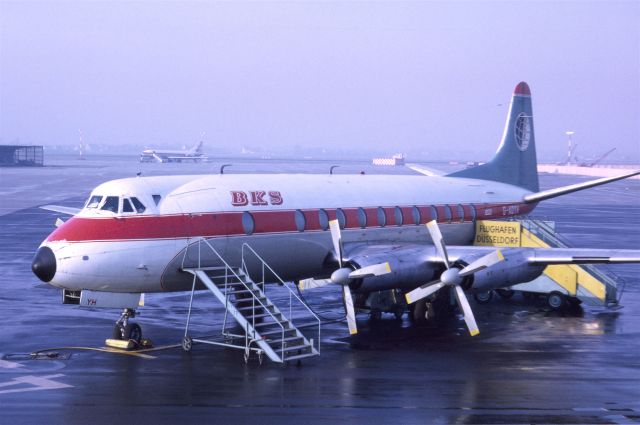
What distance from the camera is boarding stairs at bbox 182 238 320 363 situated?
2023 centimetres

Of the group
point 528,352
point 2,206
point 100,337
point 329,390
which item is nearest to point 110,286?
point 100,337

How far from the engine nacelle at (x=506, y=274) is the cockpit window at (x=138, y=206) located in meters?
8.42

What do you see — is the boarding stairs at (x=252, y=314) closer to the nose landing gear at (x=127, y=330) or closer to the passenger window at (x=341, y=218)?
the nose landing gear at (x=127, y=330)

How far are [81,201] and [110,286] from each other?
5367 centimetres

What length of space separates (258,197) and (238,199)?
708 millimetres

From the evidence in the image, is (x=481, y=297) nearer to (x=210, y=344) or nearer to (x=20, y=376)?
(x=210, y=344)

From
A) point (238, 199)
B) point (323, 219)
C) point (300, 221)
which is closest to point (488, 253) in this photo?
point (323, 219)

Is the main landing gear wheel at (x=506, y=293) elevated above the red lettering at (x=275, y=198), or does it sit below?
below

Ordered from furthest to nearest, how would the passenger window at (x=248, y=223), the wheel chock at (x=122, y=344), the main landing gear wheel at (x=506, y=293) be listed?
the main landing gear wheel at (x=506, y=293), the passenger window at (x=248, y=223), the wheel chock at (x=122, y=344)

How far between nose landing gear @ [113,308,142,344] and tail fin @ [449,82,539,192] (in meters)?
17.4

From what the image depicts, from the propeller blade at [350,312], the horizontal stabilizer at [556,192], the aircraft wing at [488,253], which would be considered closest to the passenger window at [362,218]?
the aircraft wing at [488,253]

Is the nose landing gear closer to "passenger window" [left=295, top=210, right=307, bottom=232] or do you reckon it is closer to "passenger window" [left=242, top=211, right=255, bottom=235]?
"passenger window" [left=242, top=211, right=255, bottom=235]

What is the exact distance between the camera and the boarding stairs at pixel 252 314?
20.2m

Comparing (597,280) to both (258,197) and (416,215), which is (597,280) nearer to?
(416,215)
